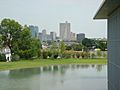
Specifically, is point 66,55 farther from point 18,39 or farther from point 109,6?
point 109,6

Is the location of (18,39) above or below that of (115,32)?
above

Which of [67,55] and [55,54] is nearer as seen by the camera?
[55,54]

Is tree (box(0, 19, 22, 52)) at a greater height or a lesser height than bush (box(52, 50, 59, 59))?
greater

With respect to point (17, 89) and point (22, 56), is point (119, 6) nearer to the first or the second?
point (17, 89)

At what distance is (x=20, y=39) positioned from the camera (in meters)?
41.4

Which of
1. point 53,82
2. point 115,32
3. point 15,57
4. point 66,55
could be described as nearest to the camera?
point 115,32

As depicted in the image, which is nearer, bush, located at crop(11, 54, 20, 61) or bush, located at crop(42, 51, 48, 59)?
bush, located at crop(11, 54, 20, 61)

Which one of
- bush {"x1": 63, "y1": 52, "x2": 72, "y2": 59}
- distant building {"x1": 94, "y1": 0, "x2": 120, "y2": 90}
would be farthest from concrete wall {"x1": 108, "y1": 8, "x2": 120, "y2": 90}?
bush {"x1": 63, "y1": 52, "x2": 72, "y2": 59}

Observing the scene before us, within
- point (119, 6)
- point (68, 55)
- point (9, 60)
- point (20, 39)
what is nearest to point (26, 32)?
point (20, 39)

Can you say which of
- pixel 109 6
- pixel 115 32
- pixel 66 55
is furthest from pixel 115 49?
pixel 66 55

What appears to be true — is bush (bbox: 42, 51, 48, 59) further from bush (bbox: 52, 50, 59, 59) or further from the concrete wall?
the concrete wall

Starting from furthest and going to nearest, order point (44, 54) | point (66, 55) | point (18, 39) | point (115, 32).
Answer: point (66, 55), point (44, 54), point (18, 39), point (115, 32)

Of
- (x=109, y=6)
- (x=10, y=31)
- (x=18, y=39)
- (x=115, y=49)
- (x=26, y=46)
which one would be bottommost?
(x=115, y=49)

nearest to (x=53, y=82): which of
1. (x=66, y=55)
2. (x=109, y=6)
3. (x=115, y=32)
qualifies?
(x=115, y=32)
